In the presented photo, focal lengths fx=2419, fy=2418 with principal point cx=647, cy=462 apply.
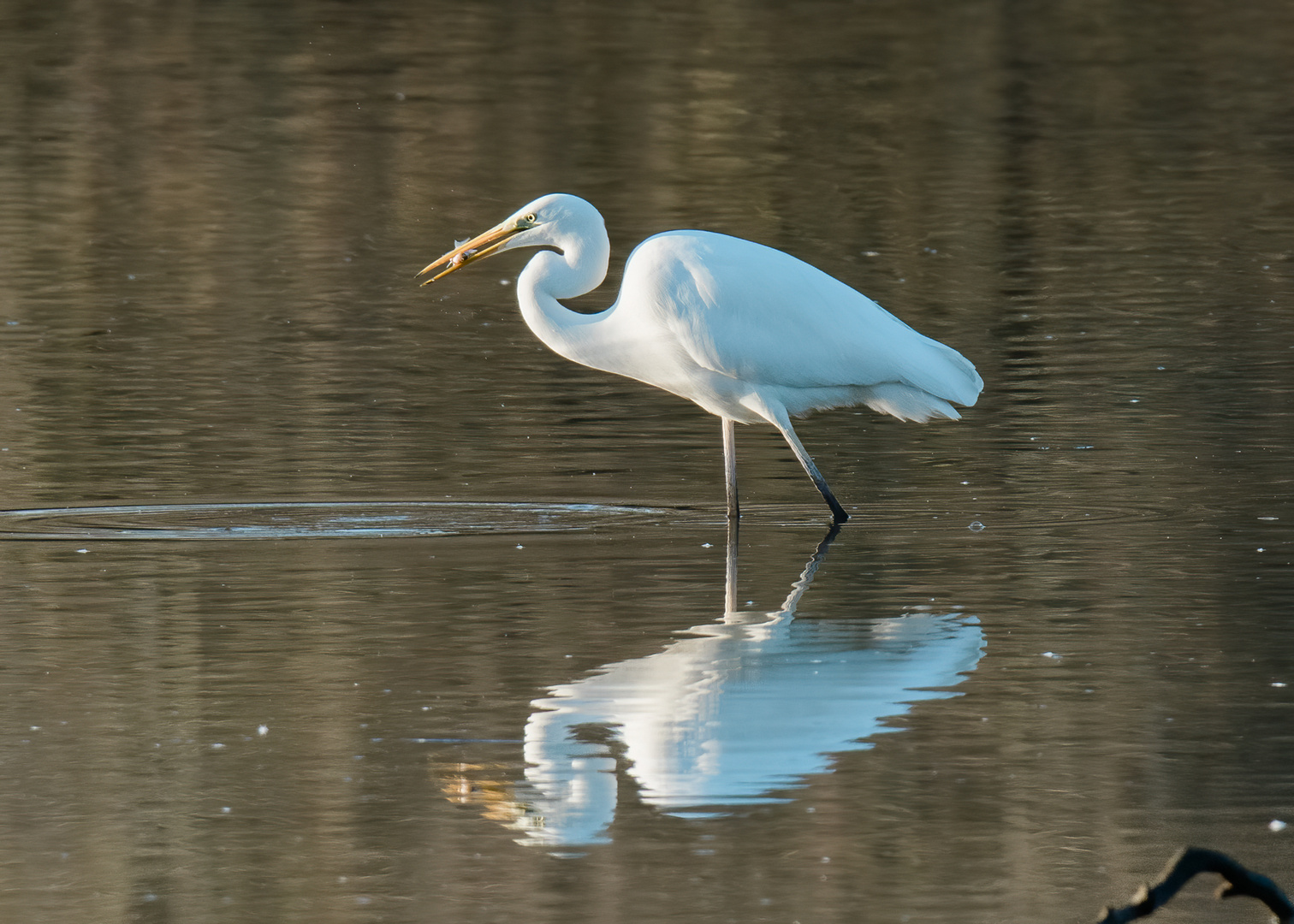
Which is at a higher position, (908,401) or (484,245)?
(484,245)

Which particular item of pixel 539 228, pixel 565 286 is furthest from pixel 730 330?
pixel 539 228

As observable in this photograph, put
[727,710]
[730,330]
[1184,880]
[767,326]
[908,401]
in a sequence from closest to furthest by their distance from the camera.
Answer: [1184,880] → [727,710] → [730,330] → [767,326] → [908,401]

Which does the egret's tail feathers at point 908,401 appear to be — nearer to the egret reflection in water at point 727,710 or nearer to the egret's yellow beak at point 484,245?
the egret's yellow beak at point 484,245

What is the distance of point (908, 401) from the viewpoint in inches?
415

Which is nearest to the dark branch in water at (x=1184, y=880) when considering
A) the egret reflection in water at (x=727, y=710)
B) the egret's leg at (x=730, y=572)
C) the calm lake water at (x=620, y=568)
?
the calm lake water at (x=620, y=568)

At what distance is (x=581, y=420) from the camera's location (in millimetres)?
12469

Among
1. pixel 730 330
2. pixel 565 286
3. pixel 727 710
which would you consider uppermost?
pixel 565 286

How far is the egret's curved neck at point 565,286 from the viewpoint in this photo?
1050cm

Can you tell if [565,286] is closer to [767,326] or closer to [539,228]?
[539,228]

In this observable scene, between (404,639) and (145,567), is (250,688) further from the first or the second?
(145,567)

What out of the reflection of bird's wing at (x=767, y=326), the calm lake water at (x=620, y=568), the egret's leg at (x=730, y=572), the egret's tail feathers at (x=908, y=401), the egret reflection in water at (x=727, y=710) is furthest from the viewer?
the egret's tail feathers at (x=908, y=401)

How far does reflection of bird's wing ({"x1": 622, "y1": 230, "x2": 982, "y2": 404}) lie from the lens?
1021 centimetres

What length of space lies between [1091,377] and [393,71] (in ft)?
63.8

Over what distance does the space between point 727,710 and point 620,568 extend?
219 centimetres
